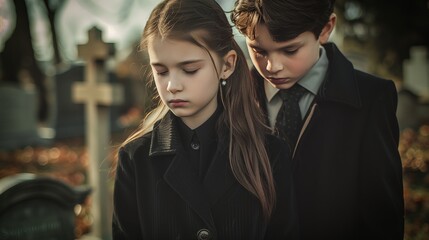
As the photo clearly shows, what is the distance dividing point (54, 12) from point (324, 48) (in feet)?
62.8

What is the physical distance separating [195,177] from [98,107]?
374 centimetres

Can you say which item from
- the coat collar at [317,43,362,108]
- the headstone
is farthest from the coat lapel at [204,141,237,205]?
the headstone

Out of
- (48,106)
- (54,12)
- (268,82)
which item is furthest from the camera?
(54,12)

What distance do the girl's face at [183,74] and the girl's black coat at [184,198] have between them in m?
0.17

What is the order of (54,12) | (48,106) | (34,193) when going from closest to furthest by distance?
1. (34,193)
2. (48,106)
3. (54,12)

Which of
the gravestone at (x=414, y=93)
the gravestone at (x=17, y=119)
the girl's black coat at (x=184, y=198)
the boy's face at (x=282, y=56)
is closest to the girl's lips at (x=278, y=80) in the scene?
the boy's face at (x=282, y=56)

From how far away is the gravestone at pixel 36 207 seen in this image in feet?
12.2

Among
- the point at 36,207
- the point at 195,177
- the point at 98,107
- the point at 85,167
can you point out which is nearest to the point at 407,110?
the point at 85,167

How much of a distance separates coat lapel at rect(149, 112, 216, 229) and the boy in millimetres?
390

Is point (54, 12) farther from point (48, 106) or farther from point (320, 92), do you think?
point (320, 92)

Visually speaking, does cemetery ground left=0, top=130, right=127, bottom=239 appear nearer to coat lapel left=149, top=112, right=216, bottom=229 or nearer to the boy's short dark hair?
coat lapel left=149, top=112, right=216, bottom=229

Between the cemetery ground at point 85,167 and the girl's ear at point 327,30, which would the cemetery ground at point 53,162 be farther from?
the girl's ear at point 327,30

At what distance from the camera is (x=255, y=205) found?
1.64 m

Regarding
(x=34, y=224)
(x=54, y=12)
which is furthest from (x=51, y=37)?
(x=34, y=224)
